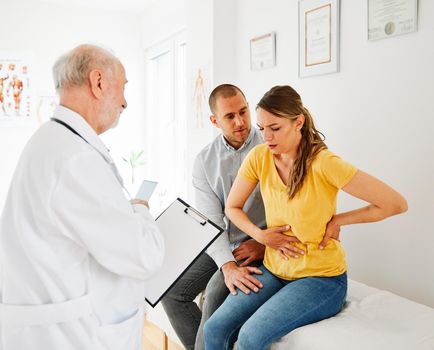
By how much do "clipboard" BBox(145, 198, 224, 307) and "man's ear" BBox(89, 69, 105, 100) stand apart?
55 cm

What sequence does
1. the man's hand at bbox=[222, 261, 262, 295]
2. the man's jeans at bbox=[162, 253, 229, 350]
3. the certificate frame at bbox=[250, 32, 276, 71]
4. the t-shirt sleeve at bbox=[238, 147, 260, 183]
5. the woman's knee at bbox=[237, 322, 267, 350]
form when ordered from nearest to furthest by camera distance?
the woman's knee at bbox=[237, 322, 267, 350], the man's hand at bbox=[222, 261, 262, 295], the t-shirt sleeve at bbox=[238, 147, 260, 183], the man's jeans at bbox=[162, 253, 229, 350], the certificate frame at bbox=[250, 32, 276, 71]

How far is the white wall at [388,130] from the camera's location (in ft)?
5.99

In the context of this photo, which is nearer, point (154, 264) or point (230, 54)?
point (154, 264)

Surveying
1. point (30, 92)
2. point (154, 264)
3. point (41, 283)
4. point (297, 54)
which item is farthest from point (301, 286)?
point (30, 92)

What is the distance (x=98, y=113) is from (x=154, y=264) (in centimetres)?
45

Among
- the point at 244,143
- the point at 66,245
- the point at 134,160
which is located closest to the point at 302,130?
the point at 244,143

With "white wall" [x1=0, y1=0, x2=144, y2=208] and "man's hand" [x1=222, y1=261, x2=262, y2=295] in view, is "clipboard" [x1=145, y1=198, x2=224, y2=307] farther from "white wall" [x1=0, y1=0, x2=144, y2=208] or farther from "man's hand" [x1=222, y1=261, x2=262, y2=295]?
"white wall" [x1=0, y1=0, x2=144, y2=208]

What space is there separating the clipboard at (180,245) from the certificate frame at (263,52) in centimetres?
139

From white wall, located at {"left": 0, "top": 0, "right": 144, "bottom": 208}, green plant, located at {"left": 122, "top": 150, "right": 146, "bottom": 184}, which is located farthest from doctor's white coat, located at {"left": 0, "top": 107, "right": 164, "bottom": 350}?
green plant, located at {"left": 122, "top": 150, "right": 146, "bottom": 184}

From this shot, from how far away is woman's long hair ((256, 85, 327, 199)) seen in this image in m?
1.60

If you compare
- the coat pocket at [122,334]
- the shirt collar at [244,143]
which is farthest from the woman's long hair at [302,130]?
the coat pocket at [122,334]

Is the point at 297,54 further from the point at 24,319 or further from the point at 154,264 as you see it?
the point at 24,319

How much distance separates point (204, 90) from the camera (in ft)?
10.5

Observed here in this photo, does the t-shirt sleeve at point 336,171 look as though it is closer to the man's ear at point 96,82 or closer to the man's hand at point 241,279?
the man's hand at point 241,279
